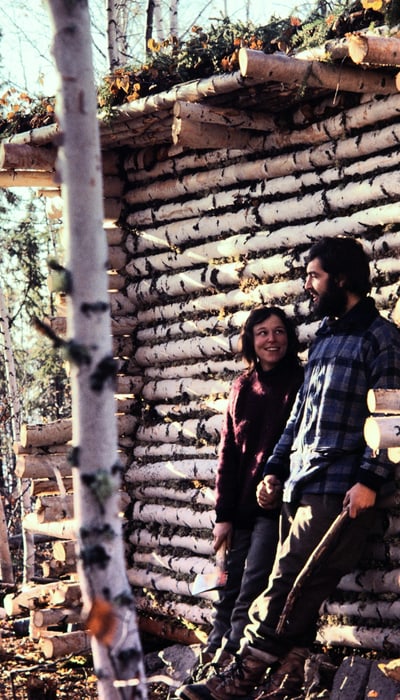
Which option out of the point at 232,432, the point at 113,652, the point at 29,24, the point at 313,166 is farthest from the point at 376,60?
the point at 29,24

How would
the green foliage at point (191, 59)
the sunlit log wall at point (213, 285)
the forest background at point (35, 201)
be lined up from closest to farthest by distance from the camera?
the sunlit log wall at point (213, 285) < the green foliage at point (191, 59) < the forest background at point (35, 201)

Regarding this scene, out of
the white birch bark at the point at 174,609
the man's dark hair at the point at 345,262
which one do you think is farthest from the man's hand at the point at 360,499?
the white birch bark at the point at 174,609

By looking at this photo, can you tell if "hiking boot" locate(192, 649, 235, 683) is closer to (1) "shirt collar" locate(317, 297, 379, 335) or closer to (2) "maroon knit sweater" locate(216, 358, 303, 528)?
(2) "maroon knit sweater" locate(216, 358, 303, 528)

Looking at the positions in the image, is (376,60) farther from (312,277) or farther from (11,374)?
(11,374)

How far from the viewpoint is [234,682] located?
6348 mm

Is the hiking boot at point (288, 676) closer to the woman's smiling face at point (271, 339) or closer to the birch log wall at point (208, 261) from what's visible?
the birch log wall at point (208, 261)

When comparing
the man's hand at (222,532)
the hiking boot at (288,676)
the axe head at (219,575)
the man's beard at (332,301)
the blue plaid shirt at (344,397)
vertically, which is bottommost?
the hiking boot at (288,676)

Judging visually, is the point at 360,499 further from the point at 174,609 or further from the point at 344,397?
the point at 174,609

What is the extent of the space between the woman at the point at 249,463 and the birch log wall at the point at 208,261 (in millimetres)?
635

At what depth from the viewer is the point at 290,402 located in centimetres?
695

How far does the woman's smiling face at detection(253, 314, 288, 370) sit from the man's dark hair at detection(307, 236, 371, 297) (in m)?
0.60

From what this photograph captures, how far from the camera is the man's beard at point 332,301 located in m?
6.37

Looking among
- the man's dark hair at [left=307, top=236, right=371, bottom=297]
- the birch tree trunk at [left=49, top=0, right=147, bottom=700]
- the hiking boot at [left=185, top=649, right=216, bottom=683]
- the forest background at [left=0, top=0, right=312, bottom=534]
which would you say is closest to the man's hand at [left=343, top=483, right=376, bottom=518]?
the man's dark hair at [left=307, top=236, right=371, bottom=297]

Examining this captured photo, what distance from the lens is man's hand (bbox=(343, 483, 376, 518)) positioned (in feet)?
19.7
